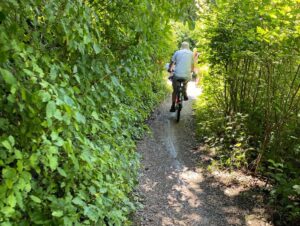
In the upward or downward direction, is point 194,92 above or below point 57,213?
below

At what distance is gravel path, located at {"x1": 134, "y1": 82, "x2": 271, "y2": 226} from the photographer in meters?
4.85

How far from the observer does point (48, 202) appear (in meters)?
2.41

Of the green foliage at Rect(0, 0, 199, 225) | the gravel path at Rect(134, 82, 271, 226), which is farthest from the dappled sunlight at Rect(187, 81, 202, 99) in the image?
the green foliage at Rect(0, 0, 199, 225)

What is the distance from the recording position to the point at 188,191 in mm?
5645

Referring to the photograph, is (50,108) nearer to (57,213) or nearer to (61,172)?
(61,172)

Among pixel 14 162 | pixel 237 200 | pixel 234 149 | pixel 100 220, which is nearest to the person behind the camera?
pixel 14 162

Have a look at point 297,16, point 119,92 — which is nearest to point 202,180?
point 297,16

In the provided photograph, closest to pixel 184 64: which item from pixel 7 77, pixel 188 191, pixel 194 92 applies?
pixel 188 191

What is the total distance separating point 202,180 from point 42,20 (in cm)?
444

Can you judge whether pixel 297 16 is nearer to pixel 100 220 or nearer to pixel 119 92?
pixel 119 92

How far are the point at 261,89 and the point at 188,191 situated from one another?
2477mm

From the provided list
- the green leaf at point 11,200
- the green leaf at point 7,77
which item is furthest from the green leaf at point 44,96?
the green leaf at point 11,200

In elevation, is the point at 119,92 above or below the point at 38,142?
above

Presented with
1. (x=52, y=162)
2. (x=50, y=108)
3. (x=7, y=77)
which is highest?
(x=7, y=77)
